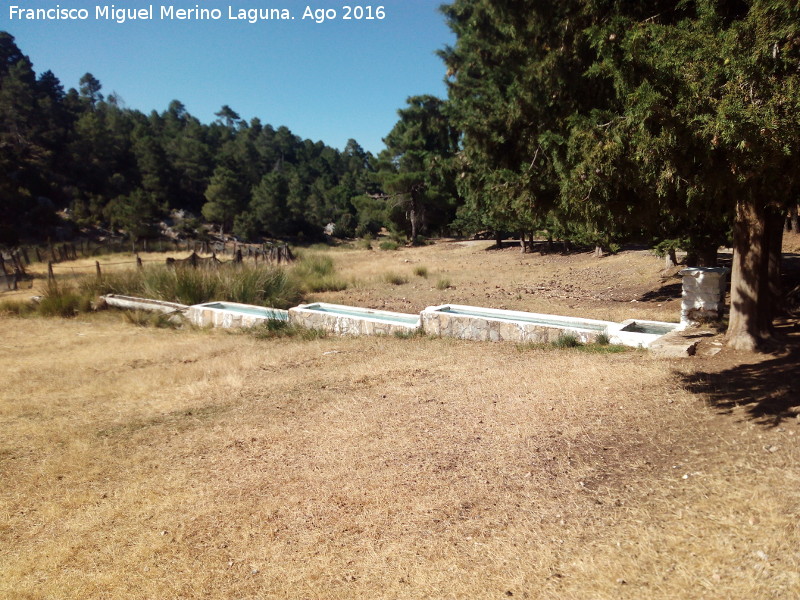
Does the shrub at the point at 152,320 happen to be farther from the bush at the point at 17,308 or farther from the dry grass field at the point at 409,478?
the dry grass field at the point at 409,478

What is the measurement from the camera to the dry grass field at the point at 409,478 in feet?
9.98

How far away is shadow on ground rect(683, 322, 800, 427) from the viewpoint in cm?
480

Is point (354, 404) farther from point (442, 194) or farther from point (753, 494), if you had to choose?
point (442, 194)

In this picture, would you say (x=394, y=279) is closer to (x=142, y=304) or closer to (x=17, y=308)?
(x=142, y=304)

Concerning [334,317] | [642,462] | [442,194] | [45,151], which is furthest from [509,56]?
[45,151]

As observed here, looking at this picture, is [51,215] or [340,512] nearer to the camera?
[340,512]

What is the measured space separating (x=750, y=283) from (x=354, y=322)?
5.90 meters

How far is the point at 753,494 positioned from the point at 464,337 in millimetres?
5656

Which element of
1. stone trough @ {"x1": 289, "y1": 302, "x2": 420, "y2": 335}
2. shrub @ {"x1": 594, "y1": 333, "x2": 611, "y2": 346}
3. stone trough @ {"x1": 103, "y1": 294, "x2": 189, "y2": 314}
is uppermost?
stone trough @ {"x1": 103, "y1": 294, "x2": 189, "y2": 314}

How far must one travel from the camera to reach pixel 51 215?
3922cm

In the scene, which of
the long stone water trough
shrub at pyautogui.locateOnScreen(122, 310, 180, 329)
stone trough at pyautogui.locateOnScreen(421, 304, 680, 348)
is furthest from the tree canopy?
shrub at pyautogui.locateOnScreen(122, 310, 180, 329)

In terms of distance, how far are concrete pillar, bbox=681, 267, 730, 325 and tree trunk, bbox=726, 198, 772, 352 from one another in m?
1.38

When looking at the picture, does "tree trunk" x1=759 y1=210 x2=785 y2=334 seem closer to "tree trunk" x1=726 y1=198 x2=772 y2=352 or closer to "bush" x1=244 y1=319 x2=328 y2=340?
"tree trunk" x1=726 y1=198 x2=772 y2=352

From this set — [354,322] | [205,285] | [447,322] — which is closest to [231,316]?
[205,285]
